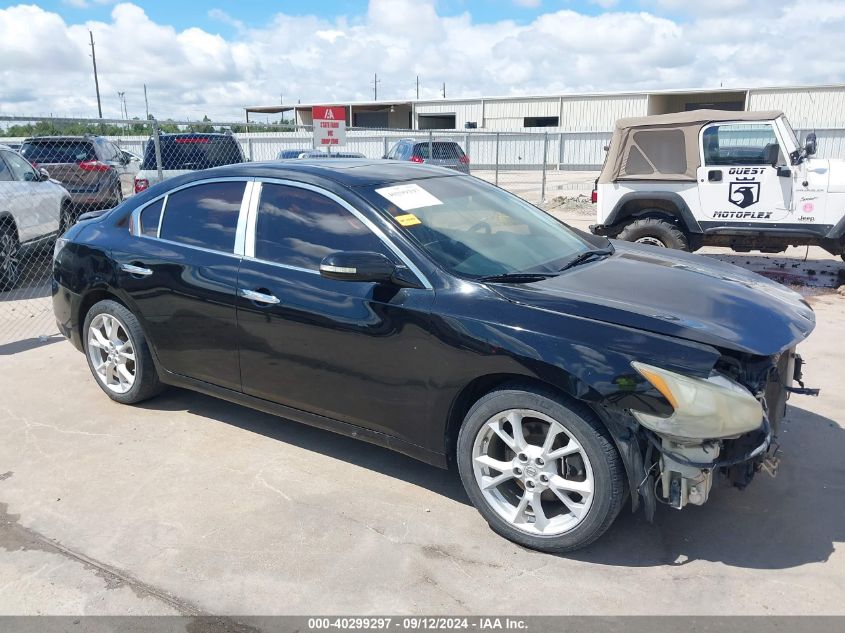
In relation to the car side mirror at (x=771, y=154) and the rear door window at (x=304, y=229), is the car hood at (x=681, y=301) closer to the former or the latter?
the rear door window at (x=304, y=229)

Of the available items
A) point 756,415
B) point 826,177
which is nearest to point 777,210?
point 826,177

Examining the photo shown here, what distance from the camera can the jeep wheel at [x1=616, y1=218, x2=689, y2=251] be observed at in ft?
28.7

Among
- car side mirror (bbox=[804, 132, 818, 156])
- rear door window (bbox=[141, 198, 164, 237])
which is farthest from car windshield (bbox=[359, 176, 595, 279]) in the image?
car side mirror (bbox=[804, 132, 818, 156])

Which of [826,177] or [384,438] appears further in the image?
[826,177]

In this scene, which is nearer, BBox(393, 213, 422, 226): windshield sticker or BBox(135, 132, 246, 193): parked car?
BBox(393, 213, 422, 226): windshield sticker

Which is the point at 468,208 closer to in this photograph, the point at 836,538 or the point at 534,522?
the point at 534,522

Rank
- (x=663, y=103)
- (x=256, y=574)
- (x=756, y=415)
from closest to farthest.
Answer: (x=756, y=415)
(x=256, y=574)
(x=663, y=103)

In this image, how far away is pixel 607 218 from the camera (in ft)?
30.1

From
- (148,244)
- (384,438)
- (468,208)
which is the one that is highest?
(468,208)

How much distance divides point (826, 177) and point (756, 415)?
671 cm

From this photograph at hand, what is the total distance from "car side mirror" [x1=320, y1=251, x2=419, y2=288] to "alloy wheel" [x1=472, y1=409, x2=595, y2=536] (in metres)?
0.84

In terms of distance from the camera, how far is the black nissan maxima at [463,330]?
293cm

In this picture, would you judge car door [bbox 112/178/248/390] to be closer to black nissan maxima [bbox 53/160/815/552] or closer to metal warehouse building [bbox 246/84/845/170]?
black nissan maxima [bbox 53/160/815/552]

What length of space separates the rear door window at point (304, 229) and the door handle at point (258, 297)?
199 millimetres
